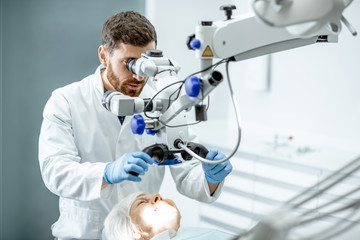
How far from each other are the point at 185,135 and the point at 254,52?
41 cm

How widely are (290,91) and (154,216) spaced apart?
1862mm

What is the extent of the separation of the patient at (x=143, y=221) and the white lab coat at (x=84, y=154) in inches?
4.6

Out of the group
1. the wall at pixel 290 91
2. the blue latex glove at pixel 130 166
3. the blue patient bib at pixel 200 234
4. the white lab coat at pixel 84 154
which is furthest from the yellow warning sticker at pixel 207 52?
the wall at pixel 290 91

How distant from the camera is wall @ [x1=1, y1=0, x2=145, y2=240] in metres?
2.26

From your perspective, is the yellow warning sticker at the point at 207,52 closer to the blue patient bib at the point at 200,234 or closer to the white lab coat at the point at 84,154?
the white lab coat at the point at 84,154

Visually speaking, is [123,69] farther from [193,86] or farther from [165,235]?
[165,235]

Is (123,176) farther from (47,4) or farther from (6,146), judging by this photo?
(47,4)

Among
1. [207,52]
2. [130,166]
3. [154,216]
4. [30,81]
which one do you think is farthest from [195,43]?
[30,81]

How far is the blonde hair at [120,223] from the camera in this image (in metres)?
1.60

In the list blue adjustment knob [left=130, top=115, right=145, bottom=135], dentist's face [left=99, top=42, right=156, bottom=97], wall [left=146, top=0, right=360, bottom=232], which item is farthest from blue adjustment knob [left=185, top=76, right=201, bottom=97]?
wall [left=146, top=0, right=360, bottom=232]

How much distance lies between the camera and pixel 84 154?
70.0 inches

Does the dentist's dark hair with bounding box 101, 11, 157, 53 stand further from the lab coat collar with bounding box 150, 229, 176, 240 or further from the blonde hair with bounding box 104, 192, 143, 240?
the lab coat collar with bounding box 150, 229, 176, 240

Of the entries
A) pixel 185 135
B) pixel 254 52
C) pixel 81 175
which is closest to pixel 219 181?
pixel 185 135

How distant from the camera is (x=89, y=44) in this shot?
8.36ft
